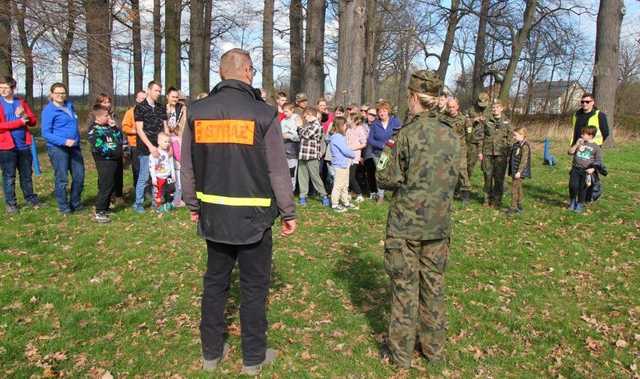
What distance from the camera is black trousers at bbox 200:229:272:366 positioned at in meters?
3.24

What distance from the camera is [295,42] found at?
1891 cm

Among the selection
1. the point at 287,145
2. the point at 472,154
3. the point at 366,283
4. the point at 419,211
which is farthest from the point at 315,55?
the point at 419,211

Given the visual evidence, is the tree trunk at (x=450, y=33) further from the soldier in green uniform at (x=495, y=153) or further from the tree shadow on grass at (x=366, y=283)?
the tree shadow on grass at (x=366, y=283)

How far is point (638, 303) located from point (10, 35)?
1274cm

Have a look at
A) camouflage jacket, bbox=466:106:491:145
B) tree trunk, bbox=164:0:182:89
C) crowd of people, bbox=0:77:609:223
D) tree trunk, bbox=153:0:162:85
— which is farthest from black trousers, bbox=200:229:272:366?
tree trunk, bbox=153:0:162:85

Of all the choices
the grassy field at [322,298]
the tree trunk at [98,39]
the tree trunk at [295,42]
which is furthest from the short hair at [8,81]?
the tree trunk at [295,42]

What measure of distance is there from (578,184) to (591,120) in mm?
1164

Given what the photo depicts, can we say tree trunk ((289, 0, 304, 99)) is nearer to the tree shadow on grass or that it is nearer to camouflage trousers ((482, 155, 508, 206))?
camouflage trousers ((482, 155, 508, 206))

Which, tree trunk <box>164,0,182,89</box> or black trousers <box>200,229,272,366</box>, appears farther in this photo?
tree trunk <box>164,0,182,89</box>

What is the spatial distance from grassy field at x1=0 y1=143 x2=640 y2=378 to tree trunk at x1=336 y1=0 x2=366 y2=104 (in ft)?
14.3

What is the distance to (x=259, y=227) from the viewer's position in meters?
3.13

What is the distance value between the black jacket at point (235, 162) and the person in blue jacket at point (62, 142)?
489 cm

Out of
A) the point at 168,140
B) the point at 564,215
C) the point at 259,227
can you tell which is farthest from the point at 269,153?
the point at 564,215

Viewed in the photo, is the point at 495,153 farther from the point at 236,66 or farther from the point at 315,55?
the point at 315,55
